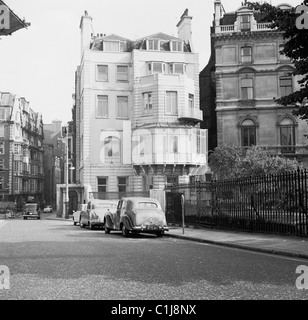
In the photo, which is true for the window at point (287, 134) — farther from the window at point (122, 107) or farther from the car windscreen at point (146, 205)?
the car windscreen at point (146, 205)

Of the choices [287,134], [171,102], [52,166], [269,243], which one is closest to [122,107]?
[171,102]

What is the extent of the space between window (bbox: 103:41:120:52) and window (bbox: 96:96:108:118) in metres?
5.00

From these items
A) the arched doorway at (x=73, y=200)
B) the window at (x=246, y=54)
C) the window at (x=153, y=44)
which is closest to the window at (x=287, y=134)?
the window at (x=246, y=54)

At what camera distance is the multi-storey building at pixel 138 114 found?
46.5m

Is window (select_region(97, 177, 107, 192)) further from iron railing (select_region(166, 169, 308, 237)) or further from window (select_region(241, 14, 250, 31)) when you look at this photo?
iron railing (select_region(166, 169, 308, 237))

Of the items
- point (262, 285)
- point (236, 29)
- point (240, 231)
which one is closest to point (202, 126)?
point (236, 29)

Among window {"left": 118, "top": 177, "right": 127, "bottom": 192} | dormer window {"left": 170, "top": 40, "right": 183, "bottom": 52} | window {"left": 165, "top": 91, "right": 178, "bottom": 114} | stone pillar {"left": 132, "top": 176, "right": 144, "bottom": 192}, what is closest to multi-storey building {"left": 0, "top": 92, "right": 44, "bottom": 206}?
window {"left": 118, "top": 177, "right": 127, "bottom": 192}

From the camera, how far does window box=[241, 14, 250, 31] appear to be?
1865 inches

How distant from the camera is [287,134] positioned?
153 feet

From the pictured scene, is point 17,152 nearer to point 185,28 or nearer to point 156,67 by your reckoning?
point 185,28

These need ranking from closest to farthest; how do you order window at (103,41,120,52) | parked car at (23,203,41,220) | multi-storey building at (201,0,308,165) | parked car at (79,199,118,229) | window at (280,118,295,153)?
parked car at (79,199,118,229), window at (280,118,295,153), multi-storey building at (201,0,308,165), window at (103,41,120,52), parked car at (23,203,41,220)

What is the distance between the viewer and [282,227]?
61.2ft

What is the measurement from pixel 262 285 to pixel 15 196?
88220 mm
